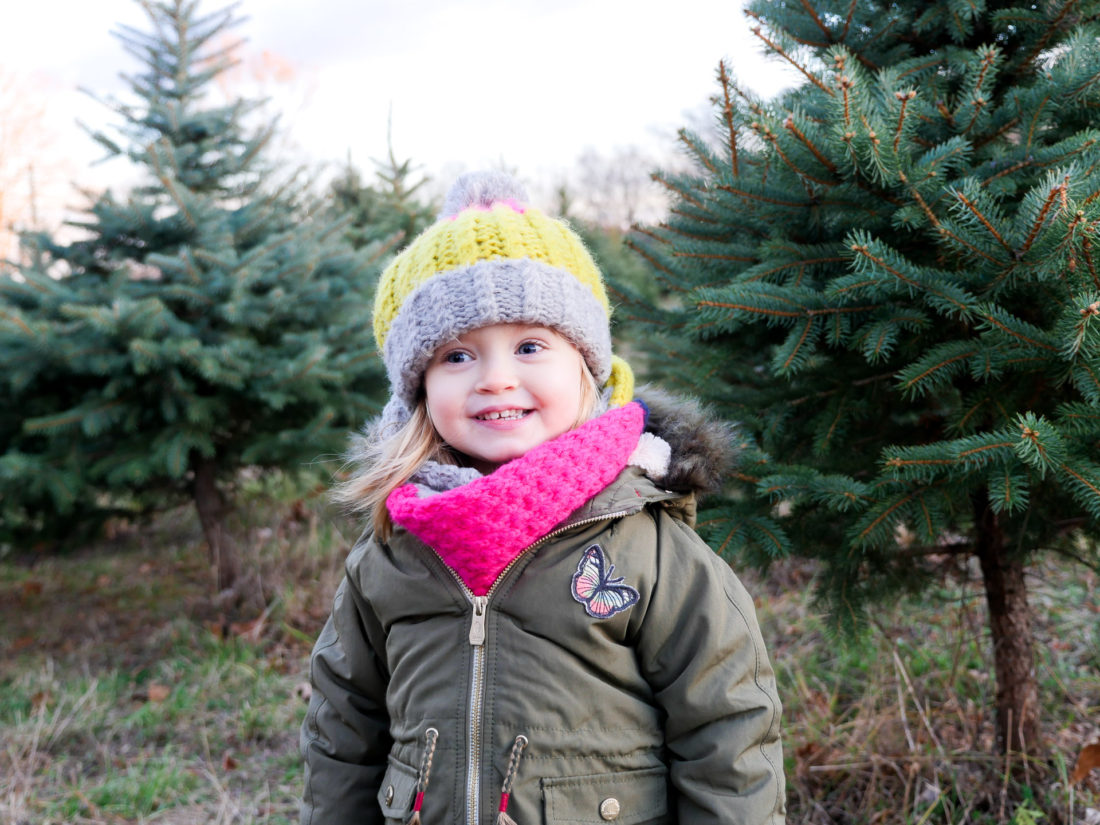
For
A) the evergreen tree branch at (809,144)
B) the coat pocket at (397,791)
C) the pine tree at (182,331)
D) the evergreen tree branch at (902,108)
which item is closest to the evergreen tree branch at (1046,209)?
the evergreen tree branch at (902,108)

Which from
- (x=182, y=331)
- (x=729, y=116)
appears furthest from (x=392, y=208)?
(x=729, y=116)

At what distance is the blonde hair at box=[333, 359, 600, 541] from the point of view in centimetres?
200

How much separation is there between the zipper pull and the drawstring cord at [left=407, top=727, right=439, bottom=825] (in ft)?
0.68

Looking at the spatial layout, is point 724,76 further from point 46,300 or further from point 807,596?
point 46,300

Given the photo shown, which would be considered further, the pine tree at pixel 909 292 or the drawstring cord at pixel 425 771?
the pine tree at pixel 909 292

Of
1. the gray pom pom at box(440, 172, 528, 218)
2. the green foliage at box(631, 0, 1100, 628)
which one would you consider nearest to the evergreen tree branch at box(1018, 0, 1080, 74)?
the green foliage at box(631, 0, 1100, 628)

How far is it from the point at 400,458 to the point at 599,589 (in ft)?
2.03

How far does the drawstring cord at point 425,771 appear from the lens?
175 cm

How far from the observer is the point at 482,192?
81.8 inches

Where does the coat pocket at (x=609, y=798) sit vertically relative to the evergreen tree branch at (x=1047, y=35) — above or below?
below

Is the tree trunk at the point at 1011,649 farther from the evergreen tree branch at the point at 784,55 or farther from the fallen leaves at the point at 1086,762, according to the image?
the evergreen tree branch at the point at 784,55

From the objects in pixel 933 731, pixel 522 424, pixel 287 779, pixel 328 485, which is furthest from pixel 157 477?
pixel 933 731

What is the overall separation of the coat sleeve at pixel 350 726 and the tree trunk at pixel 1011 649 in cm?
201

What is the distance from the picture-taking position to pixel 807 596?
4.42 m
